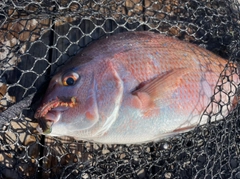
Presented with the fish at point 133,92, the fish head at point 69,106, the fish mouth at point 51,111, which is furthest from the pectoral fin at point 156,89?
the fish mouth at point 51,111

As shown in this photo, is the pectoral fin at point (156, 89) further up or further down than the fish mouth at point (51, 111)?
further up

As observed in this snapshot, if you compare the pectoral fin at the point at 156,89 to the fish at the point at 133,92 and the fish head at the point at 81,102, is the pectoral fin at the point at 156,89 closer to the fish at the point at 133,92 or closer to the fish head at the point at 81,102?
the fish at the point at 133,92

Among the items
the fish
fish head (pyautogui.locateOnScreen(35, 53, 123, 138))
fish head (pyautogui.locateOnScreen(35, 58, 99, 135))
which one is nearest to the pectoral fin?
the fish

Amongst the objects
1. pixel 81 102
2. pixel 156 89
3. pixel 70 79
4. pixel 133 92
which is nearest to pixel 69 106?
pixel 81 102

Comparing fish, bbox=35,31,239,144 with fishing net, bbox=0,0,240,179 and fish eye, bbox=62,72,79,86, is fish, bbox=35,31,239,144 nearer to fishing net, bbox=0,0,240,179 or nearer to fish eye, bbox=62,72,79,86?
fish eye, bbox=62,72,79,86

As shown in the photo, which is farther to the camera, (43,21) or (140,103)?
(43,21)

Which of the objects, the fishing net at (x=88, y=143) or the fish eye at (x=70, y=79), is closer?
the fish eye at (x=70, y=79)

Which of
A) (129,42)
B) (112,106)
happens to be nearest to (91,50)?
(129,42)

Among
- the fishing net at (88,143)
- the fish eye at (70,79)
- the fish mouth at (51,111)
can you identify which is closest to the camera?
the fish mouth at (51,111)

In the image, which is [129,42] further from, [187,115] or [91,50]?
[187,115]
